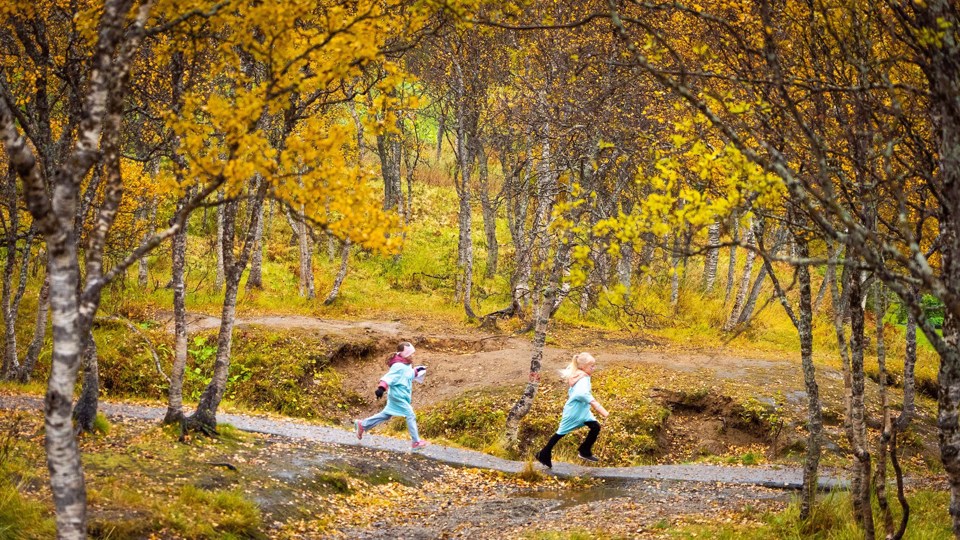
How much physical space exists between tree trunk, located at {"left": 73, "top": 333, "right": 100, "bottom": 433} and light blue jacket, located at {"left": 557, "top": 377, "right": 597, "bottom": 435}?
7.34 metres

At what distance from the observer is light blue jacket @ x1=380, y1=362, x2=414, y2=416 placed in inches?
548

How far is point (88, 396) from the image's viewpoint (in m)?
10.4

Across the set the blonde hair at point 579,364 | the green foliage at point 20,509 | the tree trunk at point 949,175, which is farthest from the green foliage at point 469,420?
the tree trunk at point 949,175

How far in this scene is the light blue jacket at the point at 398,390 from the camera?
1391cm

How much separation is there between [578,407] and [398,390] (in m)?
3.19

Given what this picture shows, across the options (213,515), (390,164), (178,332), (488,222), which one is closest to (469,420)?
(178,332)

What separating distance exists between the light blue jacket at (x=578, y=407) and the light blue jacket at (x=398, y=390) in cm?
274

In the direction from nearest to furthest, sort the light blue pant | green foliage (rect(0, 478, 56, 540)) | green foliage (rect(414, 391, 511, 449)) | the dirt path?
green foliage (rect(0, 478, 56, 540)), the light blue pant, green foliage (rect(414, 391, 511, 449)), the dirt path

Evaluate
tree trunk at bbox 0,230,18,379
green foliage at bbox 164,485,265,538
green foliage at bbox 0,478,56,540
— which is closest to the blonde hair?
green foliage at bbox 164,485,265,538

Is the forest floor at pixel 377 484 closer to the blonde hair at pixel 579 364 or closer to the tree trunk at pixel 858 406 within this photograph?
the blonde hair at pixel 579 364

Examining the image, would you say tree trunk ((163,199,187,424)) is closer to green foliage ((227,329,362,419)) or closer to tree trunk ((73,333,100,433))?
tree trunk ((73,333,100,433))

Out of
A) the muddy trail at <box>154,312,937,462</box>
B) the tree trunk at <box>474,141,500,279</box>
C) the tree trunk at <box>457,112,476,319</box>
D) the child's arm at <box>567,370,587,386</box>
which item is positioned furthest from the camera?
the tree trunk at <box>474,141,500,279</box>

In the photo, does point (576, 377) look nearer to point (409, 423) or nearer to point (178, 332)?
point (409, 423)

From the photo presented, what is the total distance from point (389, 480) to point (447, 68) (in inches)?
675
